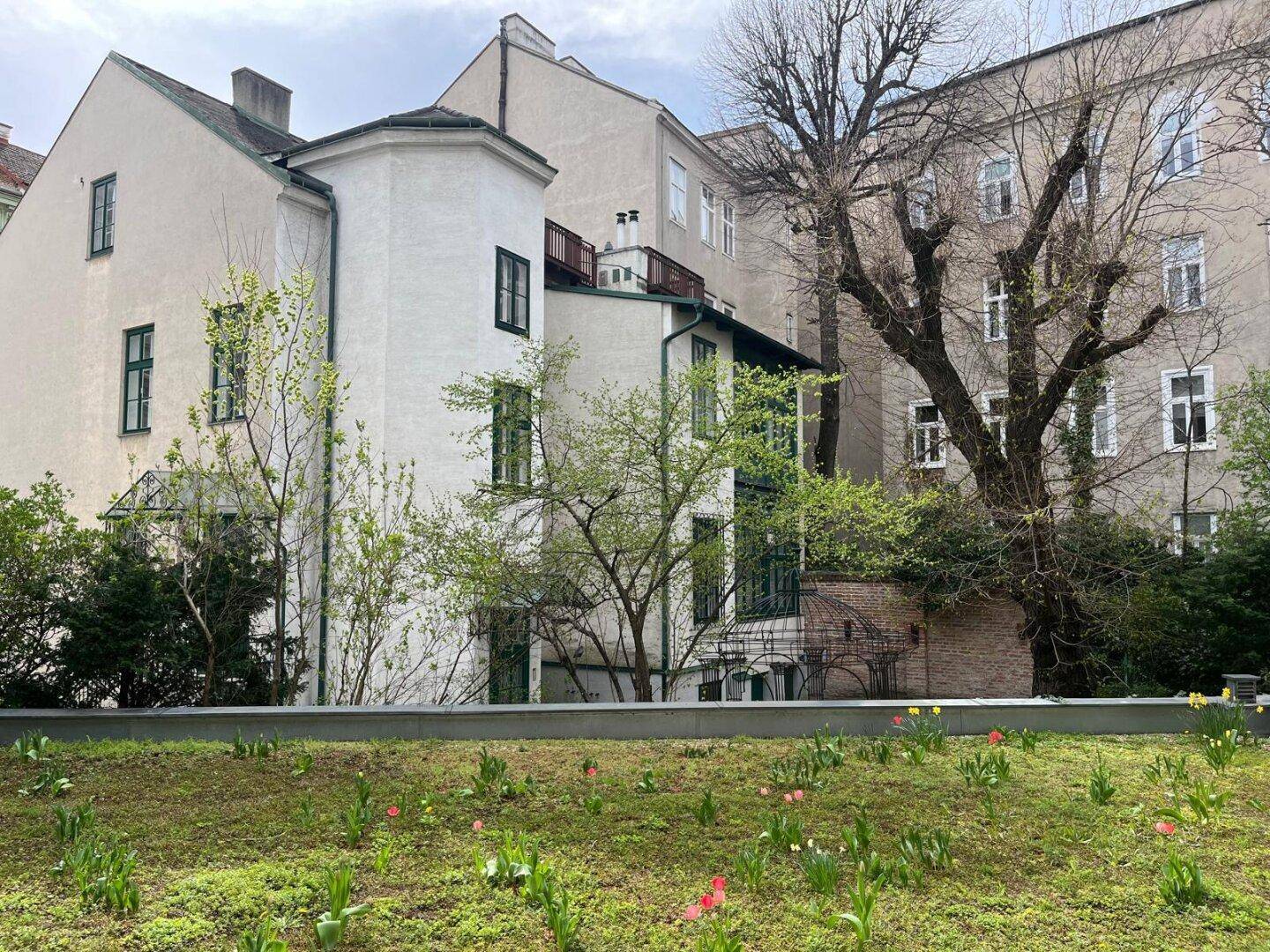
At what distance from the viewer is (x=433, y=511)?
13.5 meters

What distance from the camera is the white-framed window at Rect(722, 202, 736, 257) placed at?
84.5 ft

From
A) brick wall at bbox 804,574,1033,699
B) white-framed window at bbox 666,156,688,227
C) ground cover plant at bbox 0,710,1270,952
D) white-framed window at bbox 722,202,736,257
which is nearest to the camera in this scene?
ground cover plant at bbox 0,710,1270,952

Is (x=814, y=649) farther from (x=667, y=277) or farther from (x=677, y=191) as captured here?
(x=677, y=191)

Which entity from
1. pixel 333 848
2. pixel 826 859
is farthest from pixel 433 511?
pixel 826 859

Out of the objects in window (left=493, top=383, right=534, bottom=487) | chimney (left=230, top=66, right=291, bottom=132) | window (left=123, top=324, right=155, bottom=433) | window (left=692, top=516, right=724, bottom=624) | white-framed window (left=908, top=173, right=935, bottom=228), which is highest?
chimney (left=230, top=66, right=291, bottom=132)

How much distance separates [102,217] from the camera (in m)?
16.9

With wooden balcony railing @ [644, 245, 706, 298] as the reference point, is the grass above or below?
below

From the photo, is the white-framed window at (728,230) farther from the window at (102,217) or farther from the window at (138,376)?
the window at (138,376)

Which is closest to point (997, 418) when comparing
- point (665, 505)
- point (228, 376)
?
point (665, 505)

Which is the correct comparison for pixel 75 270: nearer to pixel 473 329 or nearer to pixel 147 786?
pixel 473 329

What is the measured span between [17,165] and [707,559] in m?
24.9

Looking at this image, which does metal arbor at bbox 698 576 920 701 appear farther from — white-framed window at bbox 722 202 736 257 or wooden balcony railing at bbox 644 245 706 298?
white-framed window at bbox 722 202 736 257

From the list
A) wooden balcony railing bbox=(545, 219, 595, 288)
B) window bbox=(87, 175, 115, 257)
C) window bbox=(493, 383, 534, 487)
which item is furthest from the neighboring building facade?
window bbox=(493, 383, 534, 487)

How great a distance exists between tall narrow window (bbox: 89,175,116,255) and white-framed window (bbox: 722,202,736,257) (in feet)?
47.9
